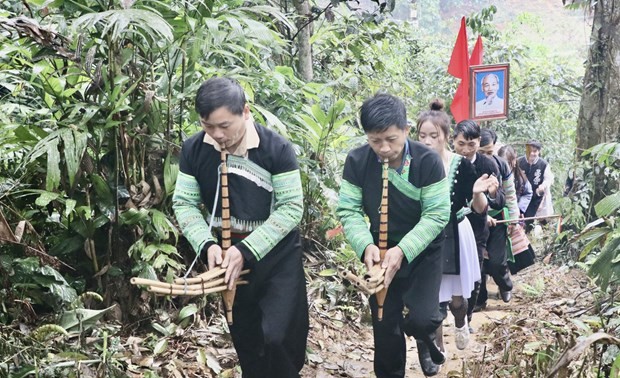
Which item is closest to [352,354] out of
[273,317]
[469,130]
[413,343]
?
[413,343]

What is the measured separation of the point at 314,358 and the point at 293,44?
4.02 meters

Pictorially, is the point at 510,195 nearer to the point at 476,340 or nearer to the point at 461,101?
the point at 476,340

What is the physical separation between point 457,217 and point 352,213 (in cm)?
154

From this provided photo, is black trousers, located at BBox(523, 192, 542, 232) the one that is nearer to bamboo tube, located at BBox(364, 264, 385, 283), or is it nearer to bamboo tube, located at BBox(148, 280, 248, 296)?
bamboo tube, located at BBox(364, 264, 385, 283)

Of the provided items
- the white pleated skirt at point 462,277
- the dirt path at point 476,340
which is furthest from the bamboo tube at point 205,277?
the white pleated skirt at point 462,277

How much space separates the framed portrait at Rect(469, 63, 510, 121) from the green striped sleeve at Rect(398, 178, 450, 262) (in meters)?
5.74

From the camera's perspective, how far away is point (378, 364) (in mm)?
5008

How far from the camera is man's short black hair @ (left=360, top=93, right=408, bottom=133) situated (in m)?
4.35

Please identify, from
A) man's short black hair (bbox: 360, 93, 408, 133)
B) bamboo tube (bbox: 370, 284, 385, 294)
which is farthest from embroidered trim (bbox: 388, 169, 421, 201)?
bamboo tube (bbox: 370, 284, 385, 294)

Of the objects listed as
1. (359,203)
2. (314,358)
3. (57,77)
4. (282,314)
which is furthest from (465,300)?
(57,77)

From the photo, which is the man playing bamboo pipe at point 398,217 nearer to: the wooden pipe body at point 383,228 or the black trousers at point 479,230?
the wooden pipe body at point 383,228

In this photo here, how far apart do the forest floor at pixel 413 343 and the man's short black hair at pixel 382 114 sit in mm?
1376

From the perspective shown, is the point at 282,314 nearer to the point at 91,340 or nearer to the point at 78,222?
the point at 91,340

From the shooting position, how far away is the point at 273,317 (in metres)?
4.29
